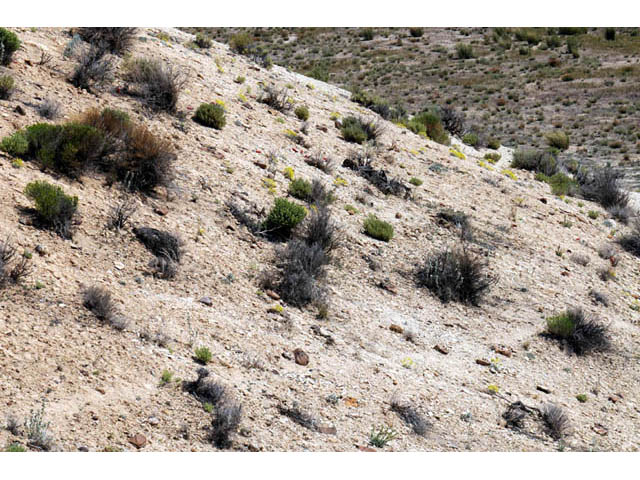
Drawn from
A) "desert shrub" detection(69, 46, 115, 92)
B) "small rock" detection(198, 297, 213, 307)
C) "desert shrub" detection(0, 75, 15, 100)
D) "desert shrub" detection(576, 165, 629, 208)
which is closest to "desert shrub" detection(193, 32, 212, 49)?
"desert shrub" detection(69, 46, 115, 92)

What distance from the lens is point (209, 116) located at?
1334 cm

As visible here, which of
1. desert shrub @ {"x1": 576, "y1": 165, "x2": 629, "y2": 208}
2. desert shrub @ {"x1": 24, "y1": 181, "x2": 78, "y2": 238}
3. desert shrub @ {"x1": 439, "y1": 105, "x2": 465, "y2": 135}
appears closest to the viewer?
desert shrub @ {"x1": 24, "y1": 181, "x2": 78, "y2": 238}

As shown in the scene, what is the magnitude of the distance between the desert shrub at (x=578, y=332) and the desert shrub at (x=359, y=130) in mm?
7275

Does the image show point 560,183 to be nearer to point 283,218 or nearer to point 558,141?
point 283,218

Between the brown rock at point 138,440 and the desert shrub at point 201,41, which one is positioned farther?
the desert shrub at point 201,41

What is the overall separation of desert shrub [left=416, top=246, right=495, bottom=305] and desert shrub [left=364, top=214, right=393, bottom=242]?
3.15 ft

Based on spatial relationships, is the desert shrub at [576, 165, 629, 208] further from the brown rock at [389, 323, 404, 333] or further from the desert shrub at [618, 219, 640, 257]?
the brown rock at [389, 323, 404, 333]

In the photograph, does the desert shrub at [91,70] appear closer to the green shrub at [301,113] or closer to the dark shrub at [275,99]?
the dark shrub at [275,99]

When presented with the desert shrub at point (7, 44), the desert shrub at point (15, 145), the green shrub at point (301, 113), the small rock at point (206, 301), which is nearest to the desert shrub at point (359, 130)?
the green shrub at point (301, 113)

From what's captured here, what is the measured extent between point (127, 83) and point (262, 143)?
10.2 feet

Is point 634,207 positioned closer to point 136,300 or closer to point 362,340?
point 362,340

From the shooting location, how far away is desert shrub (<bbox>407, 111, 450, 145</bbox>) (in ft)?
67.9

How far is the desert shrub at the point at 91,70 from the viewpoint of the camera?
475 inches

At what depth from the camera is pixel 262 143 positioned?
14.0 metres
